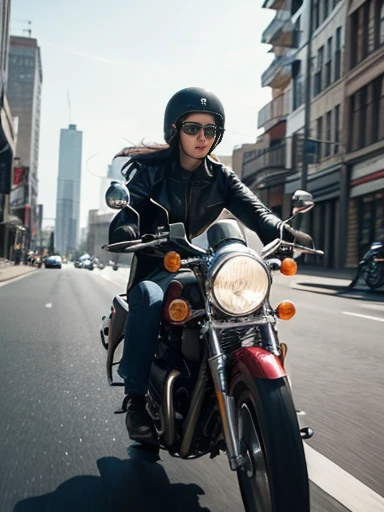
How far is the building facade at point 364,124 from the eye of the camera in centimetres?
2634

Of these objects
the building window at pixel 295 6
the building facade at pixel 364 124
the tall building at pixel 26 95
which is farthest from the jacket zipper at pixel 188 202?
the tall building at pixel 26 95

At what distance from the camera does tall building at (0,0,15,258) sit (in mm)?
64188

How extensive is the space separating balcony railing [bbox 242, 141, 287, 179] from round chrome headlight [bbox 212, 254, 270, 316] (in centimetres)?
3489

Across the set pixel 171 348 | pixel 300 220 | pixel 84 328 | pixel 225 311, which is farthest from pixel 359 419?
pixel 84 328

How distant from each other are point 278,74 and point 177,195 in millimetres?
40413

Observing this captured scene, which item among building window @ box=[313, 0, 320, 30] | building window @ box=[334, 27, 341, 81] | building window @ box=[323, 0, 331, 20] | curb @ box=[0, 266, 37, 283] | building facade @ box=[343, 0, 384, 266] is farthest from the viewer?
building window @ box=[313, 0, 320, 30]

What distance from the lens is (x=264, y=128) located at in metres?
46.4

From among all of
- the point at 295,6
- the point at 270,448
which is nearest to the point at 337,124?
the point at 295,6

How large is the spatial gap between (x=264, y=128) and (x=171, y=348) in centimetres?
Answer: 4468

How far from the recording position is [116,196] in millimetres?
2754

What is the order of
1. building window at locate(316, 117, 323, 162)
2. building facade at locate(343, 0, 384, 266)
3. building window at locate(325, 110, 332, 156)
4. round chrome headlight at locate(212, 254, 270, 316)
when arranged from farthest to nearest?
building window at locate(316, 117, 323, 162) → building window at locate(325, 110, 332, 156) → building facade at locate(343, 0, 384, 266) → round chrome headlight at locate(212, 254, 270, 316)

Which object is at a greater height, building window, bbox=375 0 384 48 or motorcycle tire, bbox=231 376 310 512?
building window, bbox=375 0 384 48

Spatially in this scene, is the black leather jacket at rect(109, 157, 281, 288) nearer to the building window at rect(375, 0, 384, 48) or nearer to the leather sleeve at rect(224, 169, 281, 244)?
the leather sleeve at rect(224, 169, 281, 244)

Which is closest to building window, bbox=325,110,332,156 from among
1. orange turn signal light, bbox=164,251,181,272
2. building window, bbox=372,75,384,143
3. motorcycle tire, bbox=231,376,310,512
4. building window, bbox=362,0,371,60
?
building window, bbox=362,0,371,60
